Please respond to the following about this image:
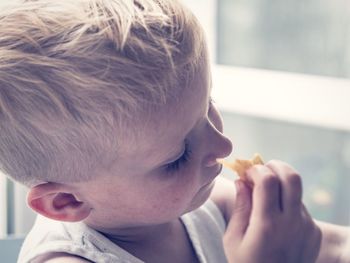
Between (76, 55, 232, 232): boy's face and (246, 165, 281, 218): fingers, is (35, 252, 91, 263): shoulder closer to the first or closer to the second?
(76, 55, 232, 232): boy's face

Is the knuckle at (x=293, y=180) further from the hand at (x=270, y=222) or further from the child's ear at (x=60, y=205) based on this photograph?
the child's ear at (x=60, y=205)

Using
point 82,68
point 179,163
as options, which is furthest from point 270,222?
point 82,68

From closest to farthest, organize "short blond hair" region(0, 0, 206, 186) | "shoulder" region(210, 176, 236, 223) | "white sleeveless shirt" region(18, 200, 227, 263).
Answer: "short blond hair" region(0, 0, 206, 186), "white sleeveless shirt" region(18, 200, 227, 263), "shoulder" region(210, 176, 236, 223)

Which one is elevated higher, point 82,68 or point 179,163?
point 82,68

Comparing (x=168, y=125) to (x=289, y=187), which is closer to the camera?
(x=168, y=125)

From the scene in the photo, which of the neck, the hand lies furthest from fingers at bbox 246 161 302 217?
the neck

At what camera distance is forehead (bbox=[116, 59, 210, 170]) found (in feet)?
2.12

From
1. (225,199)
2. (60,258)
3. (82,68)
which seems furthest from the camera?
(225,199)

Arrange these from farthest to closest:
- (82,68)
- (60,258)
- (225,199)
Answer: (225,199), (60,258), (82,68)

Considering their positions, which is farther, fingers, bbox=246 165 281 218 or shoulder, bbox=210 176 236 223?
Result: shoulder, bbox=210 176 236 223

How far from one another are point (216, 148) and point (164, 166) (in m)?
0.05

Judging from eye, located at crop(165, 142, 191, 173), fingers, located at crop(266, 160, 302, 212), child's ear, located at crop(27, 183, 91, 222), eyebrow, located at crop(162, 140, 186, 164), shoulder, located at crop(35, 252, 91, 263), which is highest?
eyebrow, located at crop(162, 140, 186, 164)

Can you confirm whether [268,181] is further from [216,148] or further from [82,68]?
[82,68]

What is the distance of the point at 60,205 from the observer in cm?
70
